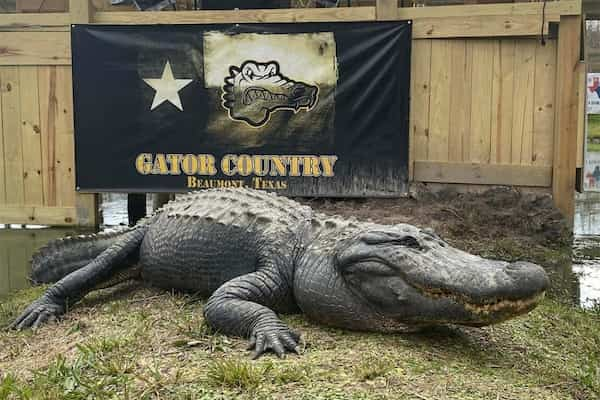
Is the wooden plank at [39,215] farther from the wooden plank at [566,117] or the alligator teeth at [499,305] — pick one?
the alligator teeth at [499,305]

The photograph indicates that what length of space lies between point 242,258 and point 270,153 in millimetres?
3145

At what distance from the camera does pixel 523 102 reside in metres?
6.45

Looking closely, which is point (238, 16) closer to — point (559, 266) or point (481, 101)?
point (481, 101)

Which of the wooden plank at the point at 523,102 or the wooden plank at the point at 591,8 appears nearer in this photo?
the wooden plank at the point at 523,102

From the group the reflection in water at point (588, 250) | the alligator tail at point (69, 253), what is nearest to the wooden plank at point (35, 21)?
the alligator tail at point (69, 253)

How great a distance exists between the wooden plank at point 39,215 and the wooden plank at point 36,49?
1470mm

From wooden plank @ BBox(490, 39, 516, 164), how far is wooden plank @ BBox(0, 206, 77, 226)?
4.23m

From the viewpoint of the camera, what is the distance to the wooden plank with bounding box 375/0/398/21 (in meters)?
6.43

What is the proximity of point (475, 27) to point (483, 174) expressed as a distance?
4.52 ft

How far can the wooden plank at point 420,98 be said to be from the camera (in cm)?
651

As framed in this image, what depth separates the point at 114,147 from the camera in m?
6.86

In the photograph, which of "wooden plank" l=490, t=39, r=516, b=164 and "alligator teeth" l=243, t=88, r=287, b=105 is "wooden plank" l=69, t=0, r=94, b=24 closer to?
"alligator teeth" l=243, t=88, r=287, b=105

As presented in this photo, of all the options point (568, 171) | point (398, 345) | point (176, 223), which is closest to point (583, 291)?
point (568, 171)

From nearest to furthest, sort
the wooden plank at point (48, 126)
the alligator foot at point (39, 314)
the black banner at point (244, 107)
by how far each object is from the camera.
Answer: the alligator foot at point (39, 314) → the black banner at point (244, 107) → the wooden plank at point (48, 126)
